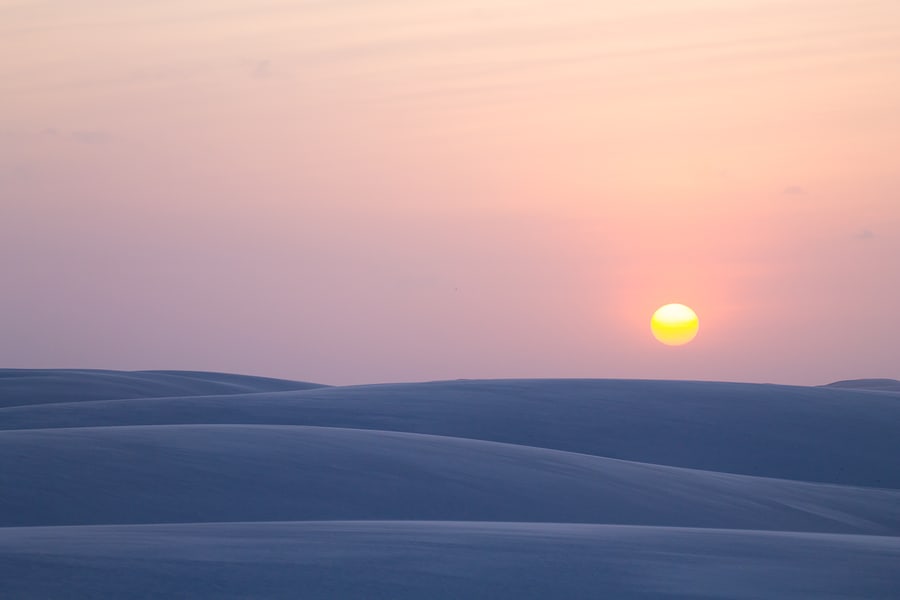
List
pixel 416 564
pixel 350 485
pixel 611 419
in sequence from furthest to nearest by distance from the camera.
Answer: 1. pixel 611 419
2. pixel 350 485
3. pixel 416 564

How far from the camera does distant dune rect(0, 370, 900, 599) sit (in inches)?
162

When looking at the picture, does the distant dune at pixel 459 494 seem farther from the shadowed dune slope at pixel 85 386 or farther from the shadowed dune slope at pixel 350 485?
the shadowed dune slope at pixel 85 386

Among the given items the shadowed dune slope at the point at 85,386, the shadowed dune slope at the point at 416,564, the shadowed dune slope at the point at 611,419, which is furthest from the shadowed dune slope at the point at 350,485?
the shadowed dune slope at the point at 85,386

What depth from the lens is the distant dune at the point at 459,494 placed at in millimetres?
4121

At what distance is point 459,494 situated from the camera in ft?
25.9

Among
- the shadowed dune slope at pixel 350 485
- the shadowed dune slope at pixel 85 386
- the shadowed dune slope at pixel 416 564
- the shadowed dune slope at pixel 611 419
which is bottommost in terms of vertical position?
the shadowed dune slope at pixel 416 564

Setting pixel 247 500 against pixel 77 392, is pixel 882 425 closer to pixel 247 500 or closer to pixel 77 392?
pixel 247 500

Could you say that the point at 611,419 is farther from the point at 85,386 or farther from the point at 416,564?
the point at 416,564

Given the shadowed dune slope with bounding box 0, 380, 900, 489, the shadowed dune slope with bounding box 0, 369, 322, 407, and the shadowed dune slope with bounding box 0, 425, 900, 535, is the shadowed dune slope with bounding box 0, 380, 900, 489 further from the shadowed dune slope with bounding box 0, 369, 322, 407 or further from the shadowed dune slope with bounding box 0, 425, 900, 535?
the shadowed dune slope with bounding box 0, 369, 322, 407

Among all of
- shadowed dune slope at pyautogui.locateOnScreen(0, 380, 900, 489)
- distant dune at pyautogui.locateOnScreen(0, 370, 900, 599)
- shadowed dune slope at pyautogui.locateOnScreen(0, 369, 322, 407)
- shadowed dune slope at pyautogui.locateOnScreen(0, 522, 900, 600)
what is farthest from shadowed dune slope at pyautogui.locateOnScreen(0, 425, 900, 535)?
shadowed dune slope at pyautogui.locateOnScreen(0, 369, 322, 407)

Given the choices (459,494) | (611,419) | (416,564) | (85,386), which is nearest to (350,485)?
(459,494)

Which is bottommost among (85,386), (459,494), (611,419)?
(459,494)

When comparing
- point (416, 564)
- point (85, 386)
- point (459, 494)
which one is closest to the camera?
point (416, 564)

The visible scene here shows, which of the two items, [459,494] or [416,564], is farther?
[459,494]
